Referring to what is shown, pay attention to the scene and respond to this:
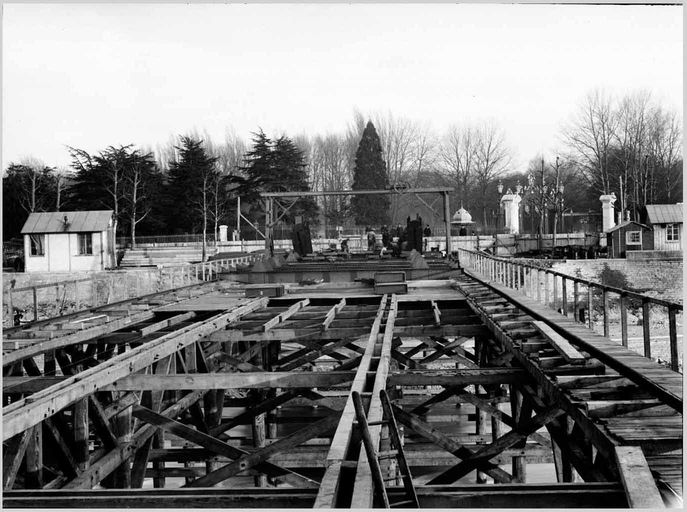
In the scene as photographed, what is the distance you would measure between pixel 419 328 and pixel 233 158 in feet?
287

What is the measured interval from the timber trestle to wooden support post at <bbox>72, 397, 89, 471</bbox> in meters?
0.02

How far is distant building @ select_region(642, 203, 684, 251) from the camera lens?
51.8 meters

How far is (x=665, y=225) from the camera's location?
52.3 meters

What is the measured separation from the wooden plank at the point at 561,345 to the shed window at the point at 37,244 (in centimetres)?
4525

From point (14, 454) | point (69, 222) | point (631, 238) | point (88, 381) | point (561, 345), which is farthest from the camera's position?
point (631, 238)

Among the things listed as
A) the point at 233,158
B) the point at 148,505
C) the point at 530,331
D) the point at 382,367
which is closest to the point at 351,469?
the point at 148,505

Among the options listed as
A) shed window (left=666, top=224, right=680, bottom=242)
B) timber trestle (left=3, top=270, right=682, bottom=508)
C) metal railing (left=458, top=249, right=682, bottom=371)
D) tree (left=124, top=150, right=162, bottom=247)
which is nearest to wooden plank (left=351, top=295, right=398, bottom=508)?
timber trestle (left=3, top=270, right=682, bottom=508)

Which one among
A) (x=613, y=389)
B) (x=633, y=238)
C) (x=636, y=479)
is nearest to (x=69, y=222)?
(x=633, y=238)

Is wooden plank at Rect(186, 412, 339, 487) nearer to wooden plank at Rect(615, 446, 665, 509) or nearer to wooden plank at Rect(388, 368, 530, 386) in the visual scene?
wooden plank at Rect(388, 368, 530, 386)

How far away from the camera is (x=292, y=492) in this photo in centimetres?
454

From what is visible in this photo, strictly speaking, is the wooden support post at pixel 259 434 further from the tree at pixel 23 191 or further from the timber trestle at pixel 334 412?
the tree at pixel 23 191

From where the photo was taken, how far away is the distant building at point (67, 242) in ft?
163

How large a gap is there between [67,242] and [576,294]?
1739 inches

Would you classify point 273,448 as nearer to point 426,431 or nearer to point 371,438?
point 426,431
